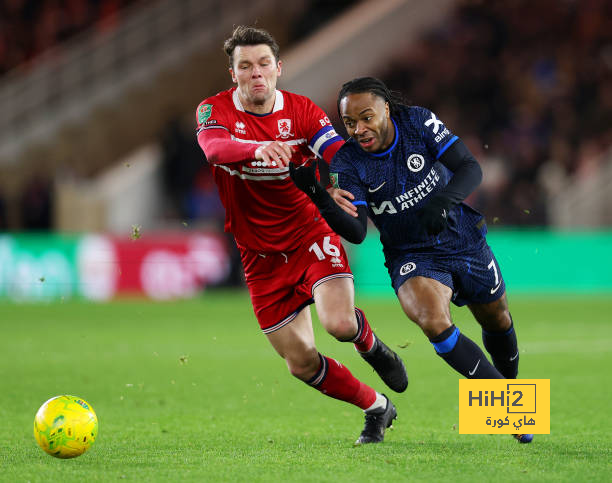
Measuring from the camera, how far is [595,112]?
18.8 metres

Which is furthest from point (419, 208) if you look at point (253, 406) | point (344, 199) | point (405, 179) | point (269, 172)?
point (253, 406)

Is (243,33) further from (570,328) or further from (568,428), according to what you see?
(570,328)

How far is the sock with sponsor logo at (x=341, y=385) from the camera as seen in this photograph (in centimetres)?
525

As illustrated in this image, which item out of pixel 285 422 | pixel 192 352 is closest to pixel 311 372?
pixel 285 422

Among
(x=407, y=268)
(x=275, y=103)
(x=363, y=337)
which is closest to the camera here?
(x=407, y=268)

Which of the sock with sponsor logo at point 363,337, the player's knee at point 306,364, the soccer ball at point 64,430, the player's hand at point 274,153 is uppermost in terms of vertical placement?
the player's hand at point 274,153

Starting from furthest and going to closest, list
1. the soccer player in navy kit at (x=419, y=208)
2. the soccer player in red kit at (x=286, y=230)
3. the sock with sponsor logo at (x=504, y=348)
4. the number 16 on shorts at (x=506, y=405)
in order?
the sock with sponsor logo at (x=504, y=348)
the soccer player in red kit at (x=286, y=230)
the soccer player in navy kit at (x=419, y=208)
the number 16 on shorts at (x=506, y=405)

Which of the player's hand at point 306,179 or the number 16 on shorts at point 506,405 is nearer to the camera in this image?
the player's hand at point 306,179

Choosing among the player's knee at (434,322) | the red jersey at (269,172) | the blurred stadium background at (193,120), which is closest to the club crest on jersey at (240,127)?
the red jersey at (269,172)

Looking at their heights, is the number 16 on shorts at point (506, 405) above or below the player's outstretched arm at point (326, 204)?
below

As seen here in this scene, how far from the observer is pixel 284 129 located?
5.26 m

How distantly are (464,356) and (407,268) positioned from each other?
0.53m

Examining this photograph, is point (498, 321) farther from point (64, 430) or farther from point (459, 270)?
point (64, 430)

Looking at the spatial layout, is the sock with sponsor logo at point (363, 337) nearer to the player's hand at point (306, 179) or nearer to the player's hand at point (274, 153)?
the player's hand at point (306, 179)
